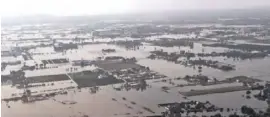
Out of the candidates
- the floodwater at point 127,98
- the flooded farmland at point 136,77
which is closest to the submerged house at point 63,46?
the flooded farmland at point 136,77

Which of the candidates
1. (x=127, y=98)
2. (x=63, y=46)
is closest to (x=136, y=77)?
(x=127, y=98)

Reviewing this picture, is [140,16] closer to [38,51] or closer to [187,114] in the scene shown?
[38,51]

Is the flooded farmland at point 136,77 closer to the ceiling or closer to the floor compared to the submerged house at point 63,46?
closer to the ceiling

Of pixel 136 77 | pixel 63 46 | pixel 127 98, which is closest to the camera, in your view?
pixel 127 98

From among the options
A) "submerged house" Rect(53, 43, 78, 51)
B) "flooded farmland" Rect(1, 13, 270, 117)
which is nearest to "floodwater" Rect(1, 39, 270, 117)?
"flooded farmland" Rect(1, 13, 270, 117)

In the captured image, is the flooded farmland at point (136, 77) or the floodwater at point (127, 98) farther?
the flooded farmland at point (136, 77)

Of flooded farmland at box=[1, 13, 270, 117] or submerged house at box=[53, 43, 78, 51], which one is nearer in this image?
flooded farmland at box=[1, 13, 270, 117]

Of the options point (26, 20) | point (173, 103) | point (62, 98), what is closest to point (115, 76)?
point (62, 98)

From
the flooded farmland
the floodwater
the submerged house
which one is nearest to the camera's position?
the floodwater

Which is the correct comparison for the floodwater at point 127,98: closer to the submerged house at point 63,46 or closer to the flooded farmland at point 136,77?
the flooded farmland at point 136,77

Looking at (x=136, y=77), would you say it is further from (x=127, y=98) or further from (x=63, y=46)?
(x=63, y=46)

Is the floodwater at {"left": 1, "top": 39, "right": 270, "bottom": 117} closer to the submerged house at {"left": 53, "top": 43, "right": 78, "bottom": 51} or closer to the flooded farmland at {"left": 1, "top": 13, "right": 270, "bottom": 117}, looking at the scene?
the flooded farmland at {"left": 1, "top": 13, "right": 270, "bottom": 117}

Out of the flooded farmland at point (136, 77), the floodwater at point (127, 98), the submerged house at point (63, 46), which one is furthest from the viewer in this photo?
the submerged house at point (63, 46)
